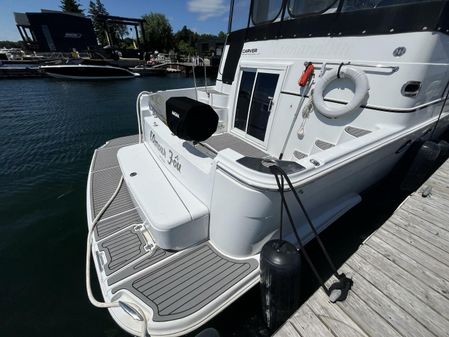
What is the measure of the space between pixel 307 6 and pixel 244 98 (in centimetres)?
165

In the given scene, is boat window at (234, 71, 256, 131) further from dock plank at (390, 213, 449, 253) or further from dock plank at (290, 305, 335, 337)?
dock plank at (290, 305, 335, 337)

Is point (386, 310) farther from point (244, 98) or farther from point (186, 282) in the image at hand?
point (244, 98)

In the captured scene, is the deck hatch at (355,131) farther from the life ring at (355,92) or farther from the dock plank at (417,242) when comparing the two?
the dock plank at (417,242)

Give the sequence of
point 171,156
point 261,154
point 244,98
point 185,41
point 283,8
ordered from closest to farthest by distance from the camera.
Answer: point 171,156
point 283,8
point 261,154
point 244,98
point 185,41

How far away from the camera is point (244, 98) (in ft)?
13.5

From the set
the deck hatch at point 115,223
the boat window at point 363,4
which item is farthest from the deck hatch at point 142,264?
the boat window at point 363,4

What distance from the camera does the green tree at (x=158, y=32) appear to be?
143ft

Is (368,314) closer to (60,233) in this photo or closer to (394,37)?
(394,37)

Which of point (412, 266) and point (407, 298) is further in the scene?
point (412, 266)

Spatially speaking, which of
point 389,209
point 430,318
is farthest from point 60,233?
point 389,209

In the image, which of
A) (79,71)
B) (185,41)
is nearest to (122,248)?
(79,71)

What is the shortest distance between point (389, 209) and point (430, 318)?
2.34 metres

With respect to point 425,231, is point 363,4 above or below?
above

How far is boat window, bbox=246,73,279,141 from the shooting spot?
3.67 metres
